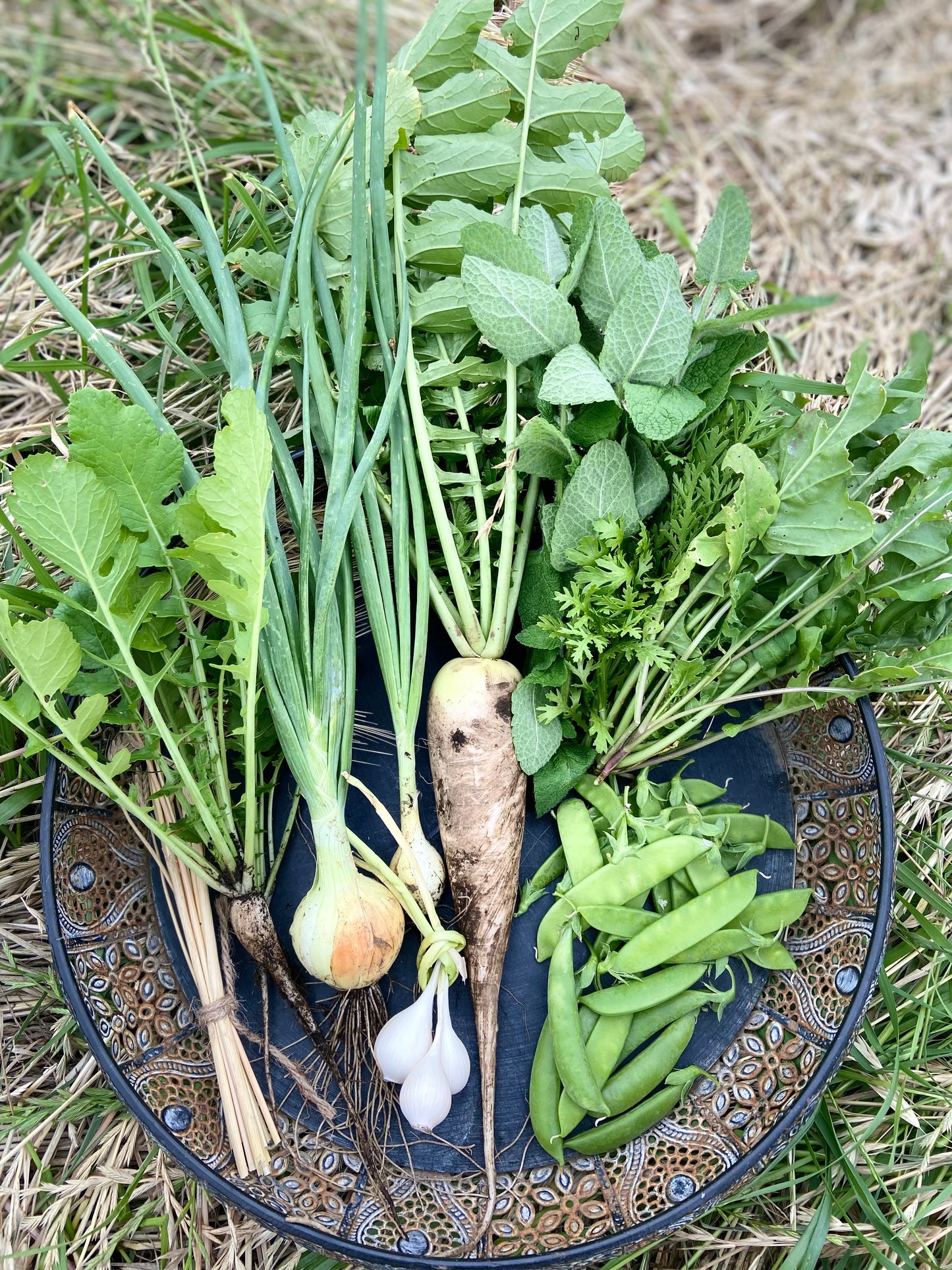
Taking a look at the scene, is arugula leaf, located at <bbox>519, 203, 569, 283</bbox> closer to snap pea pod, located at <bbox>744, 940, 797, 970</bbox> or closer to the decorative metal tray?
the decorative metal tray

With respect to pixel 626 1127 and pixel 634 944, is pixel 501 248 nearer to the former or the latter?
pixel 634 944

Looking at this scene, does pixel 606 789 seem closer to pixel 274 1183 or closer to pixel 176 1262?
pixel 274 1183

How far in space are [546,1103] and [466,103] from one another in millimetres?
1524

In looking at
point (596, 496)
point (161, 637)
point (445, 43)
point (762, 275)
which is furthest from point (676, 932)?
point (762, 275)

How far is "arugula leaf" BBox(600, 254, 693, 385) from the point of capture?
4.25 ft

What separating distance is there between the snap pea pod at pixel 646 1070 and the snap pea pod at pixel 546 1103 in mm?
78

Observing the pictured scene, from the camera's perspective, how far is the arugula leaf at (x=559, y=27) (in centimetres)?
139

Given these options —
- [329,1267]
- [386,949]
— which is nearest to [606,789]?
[386,949]

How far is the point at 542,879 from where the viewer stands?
1516mm

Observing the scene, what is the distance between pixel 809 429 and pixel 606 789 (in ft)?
2.09

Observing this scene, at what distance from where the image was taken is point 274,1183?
1.36 meters

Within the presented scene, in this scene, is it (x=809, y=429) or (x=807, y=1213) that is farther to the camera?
(x=807, y=1213)

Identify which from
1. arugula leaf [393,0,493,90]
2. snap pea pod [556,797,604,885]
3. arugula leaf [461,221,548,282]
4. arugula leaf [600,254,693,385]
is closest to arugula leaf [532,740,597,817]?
snap pea pod [556,797,604,885]

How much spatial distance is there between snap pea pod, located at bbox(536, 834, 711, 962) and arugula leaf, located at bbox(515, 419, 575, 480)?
605mm
